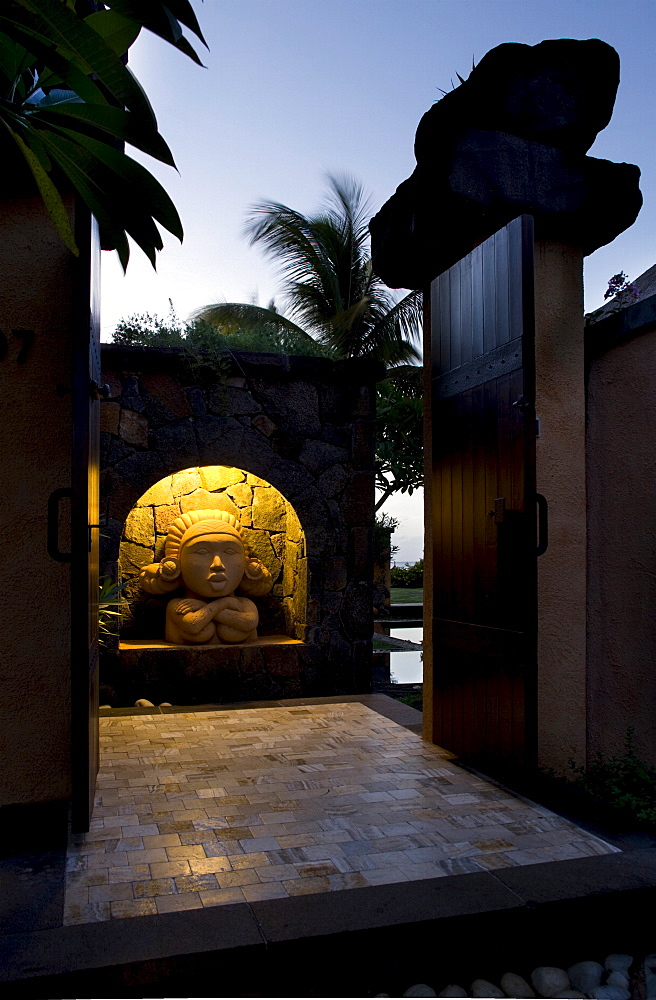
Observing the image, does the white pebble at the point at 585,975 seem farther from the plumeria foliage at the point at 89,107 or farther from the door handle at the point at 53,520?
the plumeria foliage at the point at 89,107

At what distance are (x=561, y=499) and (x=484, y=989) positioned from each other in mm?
2176

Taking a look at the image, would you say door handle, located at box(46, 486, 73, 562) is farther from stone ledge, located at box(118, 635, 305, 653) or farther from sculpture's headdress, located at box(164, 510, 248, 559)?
sculpture's headdress, located at box(164, 510, 248, 559)

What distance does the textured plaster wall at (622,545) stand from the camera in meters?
3.38

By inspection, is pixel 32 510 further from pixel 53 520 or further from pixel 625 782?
pixel 625 782

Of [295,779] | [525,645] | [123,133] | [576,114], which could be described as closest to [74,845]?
[295,779]

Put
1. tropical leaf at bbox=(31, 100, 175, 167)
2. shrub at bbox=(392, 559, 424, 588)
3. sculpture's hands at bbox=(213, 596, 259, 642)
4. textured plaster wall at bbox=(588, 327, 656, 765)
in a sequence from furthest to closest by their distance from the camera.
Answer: shrub at bbox=(392, 559, 424, 588) → sculpture's hands at bbox=(213, 596, 259, 642) → textured plaster wall at bbox=(588, 327, 656, 765) → tropical leaf at bbox=(31, 100, 175, 167)

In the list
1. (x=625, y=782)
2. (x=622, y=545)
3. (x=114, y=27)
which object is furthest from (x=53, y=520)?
(x=625, y=782)

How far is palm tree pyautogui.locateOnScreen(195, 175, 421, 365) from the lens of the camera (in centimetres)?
1291

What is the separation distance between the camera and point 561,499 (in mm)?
3688

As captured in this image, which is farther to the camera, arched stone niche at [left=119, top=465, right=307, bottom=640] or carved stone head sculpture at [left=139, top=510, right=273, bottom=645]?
arched stone niche at [left=119, top=465, right=307, bottom=640]

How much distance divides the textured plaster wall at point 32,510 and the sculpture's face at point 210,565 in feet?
10.5

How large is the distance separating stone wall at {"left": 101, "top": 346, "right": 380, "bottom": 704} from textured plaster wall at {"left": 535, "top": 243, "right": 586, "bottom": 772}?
2594 mm

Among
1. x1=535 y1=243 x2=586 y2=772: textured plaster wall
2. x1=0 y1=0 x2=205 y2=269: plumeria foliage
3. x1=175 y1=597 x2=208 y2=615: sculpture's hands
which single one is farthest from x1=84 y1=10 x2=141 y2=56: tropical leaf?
x1=175 y1=597 x2=208 y2=615: sculpture's hands

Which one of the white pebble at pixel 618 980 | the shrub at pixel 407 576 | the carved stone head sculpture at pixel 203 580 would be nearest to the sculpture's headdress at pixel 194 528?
the carved stone head sculpture at pixel 203 580
